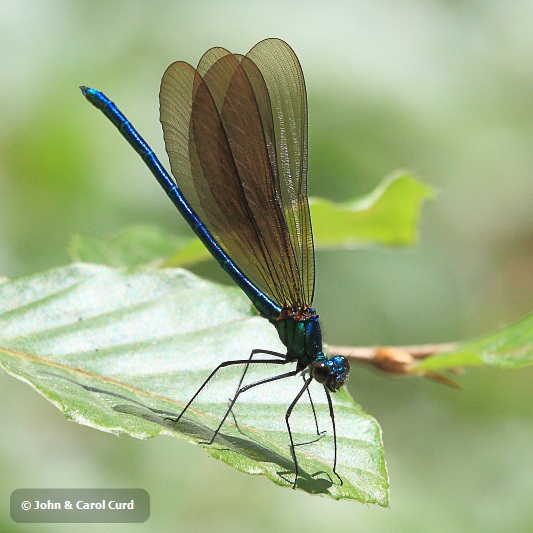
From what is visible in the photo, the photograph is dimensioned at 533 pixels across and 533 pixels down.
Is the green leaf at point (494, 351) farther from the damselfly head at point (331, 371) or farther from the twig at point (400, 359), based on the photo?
the damselfly head at point (331, 371)

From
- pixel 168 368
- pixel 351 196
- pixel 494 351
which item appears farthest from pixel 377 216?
pixel 351 196

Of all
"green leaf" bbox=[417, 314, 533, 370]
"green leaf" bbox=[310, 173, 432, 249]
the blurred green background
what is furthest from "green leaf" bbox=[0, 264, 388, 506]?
the blurred green background

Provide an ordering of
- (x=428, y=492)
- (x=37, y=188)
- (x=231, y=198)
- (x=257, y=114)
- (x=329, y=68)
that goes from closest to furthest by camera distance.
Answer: (x=257, y=114), (x=231, y=198), (x=37, y=188), (x=428, y=492), (x=329, y=68)

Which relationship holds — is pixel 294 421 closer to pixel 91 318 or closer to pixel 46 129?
pixel 91 318

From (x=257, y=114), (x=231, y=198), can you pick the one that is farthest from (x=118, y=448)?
(x=257, y=114)

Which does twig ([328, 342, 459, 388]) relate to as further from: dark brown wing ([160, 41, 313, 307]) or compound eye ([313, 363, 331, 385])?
dark brown wing ([160, 41, 313, 307])

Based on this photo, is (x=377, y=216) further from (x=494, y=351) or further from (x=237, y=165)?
(x=494, y=351)

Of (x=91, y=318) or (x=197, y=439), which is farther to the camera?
(x=91, y=318)
